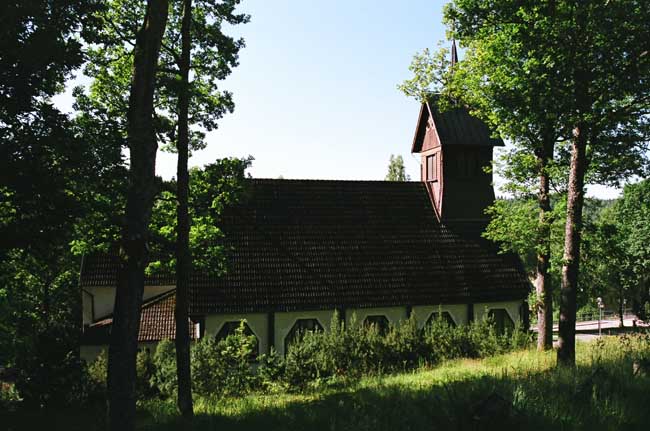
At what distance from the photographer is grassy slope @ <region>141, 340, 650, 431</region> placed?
627 centimetres

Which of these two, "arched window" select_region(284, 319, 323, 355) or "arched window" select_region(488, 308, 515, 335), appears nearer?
"arched window" select_region(284, 319, 323, 355)

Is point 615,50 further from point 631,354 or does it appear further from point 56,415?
point 56,415

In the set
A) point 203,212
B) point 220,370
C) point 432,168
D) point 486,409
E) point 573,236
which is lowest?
point 220,370

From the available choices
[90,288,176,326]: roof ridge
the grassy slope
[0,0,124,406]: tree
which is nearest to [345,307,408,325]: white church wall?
[90,288,176,326]: roof ridge

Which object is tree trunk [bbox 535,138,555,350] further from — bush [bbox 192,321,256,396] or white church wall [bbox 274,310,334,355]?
bush [bbox 192,321,256,396]

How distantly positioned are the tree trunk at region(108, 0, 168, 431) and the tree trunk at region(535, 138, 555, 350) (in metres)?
12.0

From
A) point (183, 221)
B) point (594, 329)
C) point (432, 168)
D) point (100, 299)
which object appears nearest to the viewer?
point (183, 221)

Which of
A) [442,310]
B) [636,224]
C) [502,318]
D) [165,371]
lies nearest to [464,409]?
[165,371]

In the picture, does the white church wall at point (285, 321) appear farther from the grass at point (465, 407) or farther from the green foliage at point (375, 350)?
the grass at point (465, 407)

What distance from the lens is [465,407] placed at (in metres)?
6.42

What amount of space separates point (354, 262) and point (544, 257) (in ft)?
25.3

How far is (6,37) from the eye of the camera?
9.03m

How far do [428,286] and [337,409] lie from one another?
45.7 ft

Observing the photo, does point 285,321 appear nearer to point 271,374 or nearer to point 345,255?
point 345,255
